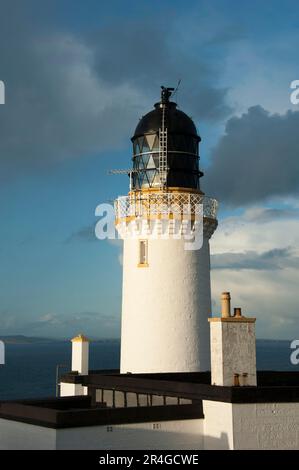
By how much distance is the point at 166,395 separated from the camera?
2188 centimetres

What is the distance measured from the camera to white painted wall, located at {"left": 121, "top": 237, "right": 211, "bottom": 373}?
2842 cm

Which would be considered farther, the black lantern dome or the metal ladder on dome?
the black lantern dome

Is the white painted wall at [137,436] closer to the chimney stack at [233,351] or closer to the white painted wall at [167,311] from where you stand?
the chimney stack at [233,351]

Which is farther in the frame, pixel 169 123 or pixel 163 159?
pixel 169 123

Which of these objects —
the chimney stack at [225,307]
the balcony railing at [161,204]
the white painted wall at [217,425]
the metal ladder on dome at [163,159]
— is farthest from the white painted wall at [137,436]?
the metal ladder on dome at [163,159]

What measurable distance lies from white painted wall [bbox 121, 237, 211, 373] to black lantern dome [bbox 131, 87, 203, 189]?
293 cm

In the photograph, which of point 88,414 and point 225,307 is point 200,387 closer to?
point 225,307

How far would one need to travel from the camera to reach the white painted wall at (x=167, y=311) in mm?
28422

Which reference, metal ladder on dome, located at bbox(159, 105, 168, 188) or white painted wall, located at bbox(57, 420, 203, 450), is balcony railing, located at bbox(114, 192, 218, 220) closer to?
metal ladder on dome, located at bbox(159, 105, 168, 188)

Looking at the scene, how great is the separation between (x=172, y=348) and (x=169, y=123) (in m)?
10.3

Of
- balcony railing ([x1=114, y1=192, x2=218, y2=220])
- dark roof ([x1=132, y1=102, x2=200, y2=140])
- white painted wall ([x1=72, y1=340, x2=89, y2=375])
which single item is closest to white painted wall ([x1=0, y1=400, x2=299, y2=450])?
white painted wall ([x1=72, y1=340, x2=89, y2=375])

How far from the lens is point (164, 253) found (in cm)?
2919

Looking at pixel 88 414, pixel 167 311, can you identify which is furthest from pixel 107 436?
pixel 167 311
